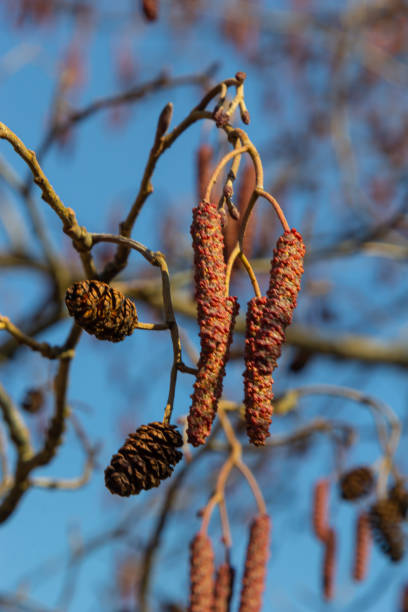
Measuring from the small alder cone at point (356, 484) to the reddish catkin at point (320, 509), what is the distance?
0.21 meters

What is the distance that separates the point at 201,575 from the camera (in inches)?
61.2

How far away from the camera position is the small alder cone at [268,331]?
107cm

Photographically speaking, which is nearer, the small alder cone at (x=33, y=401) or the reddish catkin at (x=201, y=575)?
the reddish catkin at (x=201, y=575)

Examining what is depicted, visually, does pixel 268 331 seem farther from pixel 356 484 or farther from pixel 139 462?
pixel 356 484

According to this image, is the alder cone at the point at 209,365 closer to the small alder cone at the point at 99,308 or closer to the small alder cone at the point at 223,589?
the small alder cone at the point at 99,308

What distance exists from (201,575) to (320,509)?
3.81ft

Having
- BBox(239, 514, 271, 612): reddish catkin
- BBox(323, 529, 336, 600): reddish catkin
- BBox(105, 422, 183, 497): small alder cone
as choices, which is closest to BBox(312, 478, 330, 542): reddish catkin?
BBox(323, 529, 336, 600): reddish catkin

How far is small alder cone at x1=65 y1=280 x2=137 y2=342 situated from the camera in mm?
1130

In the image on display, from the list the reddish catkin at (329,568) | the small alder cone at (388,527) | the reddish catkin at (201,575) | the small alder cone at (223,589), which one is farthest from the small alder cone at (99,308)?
the reddish catkin at (329,568)

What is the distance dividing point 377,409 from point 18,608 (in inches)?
73.9

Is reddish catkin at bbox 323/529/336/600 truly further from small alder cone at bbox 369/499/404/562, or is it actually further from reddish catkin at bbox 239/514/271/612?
reddish catkin at bbox 239/514/271/612

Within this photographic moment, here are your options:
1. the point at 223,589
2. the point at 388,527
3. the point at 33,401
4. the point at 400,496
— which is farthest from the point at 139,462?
the point at 33,401

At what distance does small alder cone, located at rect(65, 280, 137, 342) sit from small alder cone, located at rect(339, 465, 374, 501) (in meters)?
1.50

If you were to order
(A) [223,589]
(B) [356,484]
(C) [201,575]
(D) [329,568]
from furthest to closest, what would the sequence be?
1. (D) [329,568]
2. (B) [356,484]
3. (A) [223,589]
4. (C) [201,575]
